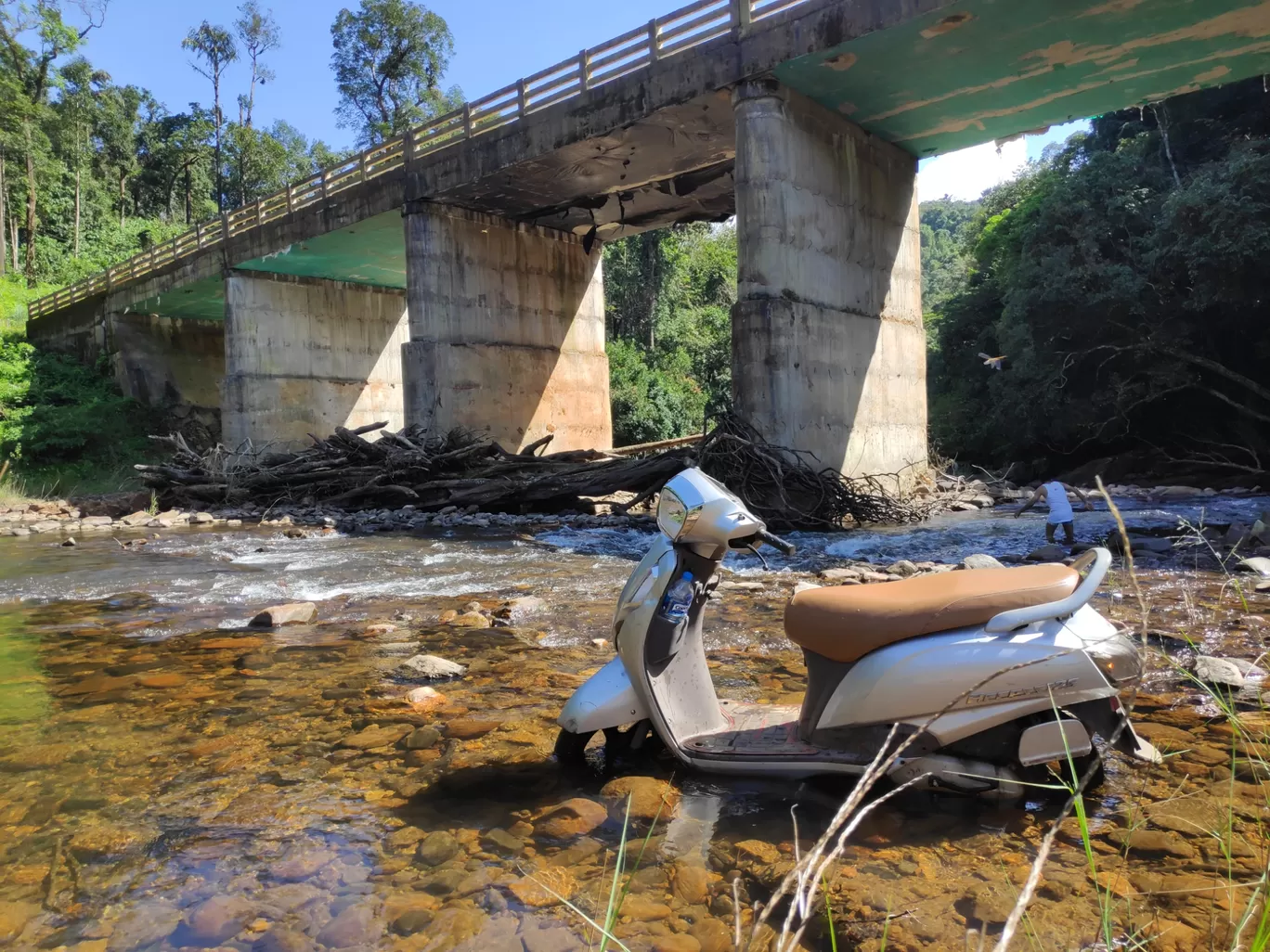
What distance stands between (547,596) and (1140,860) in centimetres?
447

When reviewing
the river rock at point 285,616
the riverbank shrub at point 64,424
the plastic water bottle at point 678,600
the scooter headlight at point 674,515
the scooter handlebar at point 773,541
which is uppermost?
the riverbank shrub at point 64,424

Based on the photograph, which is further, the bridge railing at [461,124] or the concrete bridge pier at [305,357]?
the concrete bridge pier at [305,357]

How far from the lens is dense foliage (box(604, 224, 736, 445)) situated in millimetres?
28469

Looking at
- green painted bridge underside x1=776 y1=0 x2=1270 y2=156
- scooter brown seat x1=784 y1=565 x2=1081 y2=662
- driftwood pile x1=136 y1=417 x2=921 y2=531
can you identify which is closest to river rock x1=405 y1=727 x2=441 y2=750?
scooter brown seat x1=784 y1=565 x2=1081 y2=662

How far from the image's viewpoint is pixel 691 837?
2.31m

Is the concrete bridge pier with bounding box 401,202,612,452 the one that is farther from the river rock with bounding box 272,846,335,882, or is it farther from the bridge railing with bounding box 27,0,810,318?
the river rock with bounding box 272,846,335,882

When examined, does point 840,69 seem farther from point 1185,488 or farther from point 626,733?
point 626,733

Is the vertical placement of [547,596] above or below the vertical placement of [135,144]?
below

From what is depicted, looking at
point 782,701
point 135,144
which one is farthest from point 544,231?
point 135,144

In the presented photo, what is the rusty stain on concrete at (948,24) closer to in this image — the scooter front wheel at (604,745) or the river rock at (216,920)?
the scooter front wheel at (604,745)

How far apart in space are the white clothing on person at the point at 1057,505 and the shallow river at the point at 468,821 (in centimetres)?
313

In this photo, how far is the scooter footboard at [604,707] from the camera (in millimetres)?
2717

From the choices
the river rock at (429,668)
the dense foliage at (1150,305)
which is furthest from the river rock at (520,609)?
the dense foliage at (1150,305)

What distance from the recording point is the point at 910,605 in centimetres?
234
